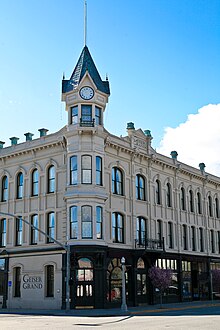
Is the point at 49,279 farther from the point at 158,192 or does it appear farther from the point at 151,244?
the point at 158,192

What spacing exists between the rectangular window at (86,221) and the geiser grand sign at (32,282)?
5.73m

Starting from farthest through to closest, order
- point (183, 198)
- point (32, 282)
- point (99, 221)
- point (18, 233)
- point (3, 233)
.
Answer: point (183, 198) → point (3, 233) → point (18, 233) → point (32, 282) → point (99, 221)

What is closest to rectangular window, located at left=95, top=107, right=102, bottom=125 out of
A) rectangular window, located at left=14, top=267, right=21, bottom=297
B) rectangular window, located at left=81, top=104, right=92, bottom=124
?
rectangular window, located at left=81, top=104, right=92, bottom=124

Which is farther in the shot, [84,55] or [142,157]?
[142,157]

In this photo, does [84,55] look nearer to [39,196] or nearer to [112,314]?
[39,196]

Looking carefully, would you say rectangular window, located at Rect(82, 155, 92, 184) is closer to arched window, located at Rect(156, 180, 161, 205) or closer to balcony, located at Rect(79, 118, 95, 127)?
balcony, located at Rect(79, 118, 95, 127)

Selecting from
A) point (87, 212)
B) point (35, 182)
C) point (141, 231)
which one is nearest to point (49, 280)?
point (87, 212)

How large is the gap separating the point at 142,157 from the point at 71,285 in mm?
14066

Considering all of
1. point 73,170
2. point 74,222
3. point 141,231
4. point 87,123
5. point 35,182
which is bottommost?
point 141,231

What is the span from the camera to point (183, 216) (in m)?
49.6

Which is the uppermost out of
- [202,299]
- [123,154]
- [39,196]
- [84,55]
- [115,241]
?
[84,55]

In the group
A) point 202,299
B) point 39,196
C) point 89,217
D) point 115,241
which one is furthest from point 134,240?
point 202,299

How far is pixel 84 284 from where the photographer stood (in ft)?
117

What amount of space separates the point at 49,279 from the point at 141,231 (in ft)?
30.8
